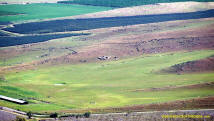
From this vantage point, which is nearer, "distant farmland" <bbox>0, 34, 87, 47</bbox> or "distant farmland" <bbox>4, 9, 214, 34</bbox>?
"distant farmland" <bbox>0, 34, 87, 47</bbox>

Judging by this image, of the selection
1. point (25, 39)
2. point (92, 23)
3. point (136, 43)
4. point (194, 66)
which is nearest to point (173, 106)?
point (194, 66)

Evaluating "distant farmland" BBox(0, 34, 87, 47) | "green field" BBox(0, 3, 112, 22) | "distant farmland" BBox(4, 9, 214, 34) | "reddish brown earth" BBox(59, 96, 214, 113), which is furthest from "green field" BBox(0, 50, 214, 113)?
"green field" BBox(0, 3, 112, 22)

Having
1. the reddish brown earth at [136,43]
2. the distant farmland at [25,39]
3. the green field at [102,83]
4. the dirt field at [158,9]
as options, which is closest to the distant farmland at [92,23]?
the dirt field at [158,9]

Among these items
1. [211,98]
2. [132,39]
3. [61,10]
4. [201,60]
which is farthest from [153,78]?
[61,10]

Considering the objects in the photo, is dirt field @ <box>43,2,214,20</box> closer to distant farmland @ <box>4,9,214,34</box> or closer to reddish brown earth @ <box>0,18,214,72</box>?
distant farmland @ <box>4,9,214,34</box>

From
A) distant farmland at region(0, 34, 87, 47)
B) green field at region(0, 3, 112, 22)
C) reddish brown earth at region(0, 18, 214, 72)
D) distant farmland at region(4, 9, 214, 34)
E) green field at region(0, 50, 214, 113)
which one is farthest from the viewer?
green field at region(0, 3, 112, 22)

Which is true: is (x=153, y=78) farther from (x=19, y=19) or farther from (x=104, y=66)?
(x=19, y=19)

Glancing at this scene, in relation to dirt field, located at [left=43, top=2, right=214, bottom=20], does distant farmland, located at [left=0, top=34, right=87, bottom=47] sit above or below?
below
